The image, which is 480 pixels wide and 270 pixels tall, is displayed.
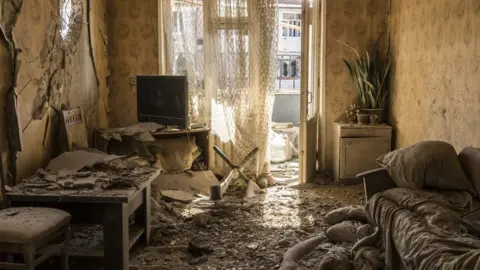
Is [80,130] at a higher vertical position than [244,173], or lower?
higher

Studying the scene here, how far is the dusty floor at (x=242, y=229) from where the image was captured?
3.51 m

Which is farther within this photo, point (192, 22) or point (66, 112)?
point (192, 22)

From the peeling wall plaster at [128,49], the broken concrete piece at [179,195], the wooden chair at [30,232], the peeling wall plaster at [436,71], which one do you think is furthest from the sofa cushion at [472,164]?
the peeling wall plaster at [128,49]

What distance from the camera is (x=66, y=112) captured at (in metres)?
4.26

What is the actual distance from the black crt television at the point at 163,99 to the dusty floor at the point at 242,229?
3.07ft

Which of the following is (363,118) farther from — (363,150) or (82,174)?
(82,174)

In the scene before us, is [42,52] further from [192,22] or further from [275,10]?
[275,10]

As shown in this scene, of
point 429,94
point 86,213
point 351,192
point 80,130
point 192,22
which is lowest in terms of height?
point 351,192

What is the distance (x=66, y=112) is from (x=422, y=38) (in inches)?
135

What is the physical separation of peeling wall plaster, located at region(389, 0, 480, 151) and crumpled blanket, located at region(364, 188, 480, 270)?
91cm

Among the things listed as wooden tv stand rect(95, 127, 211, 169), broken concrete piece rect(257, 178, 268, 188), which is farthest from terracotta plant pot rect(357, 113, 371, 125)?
wooden tv stand rect(95, 127, 211, 169)

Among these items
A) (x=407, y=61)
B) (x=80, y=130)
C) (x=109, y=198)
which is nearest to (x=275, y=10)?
(x=407, y=61)

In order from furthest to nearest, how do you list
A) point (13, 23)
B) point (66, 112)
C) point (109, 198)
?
point (66, 112) → point (13, 23) → point (109, 198)

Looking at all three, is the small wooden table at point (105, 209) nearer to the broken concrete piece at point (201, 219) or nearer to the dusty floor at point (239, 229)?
the dusty floor at point (239, 229)
